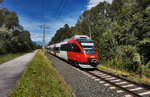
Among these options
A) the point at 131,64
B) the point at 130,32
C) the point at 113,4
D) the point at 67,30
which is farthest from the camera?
the point at 67,30

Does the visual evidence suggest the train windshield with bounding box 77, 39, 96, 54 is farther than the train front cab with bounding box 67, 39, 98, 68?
Yes

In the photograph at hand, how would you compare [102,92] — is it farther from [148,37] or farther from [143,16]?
[143,16]

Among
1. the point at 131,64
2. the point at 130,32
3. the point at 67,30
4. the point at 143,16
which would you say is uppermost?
the point at 67,30

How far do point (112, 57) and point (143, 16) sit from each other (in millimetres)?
6331

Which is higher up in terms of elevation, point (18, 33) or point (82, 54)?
point (18, 33)

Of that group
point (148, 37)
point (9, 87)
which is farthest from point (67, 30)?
point (9, 87)

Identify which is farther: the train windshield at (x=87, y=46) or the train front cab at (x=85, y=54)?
the train windshield at (x=87, y=46)

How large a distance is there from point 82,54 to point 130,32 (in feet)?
32.1

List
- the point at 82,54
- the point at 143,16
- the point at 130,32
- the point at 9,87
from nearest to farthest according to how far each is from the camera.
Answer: the point at 9,87, the point at 82,54, the point at 143,16, the point at 130,32

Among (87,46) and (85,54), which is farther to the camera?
(87,46)

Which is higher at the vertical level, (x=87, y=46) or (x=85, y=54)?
(x=87, y=46)

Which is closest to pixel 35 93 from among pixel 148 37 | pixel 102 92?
pixel 102 92

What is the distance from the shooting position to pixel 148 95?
501cm

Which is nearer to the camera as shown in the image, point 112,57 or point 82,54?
point 82,54
